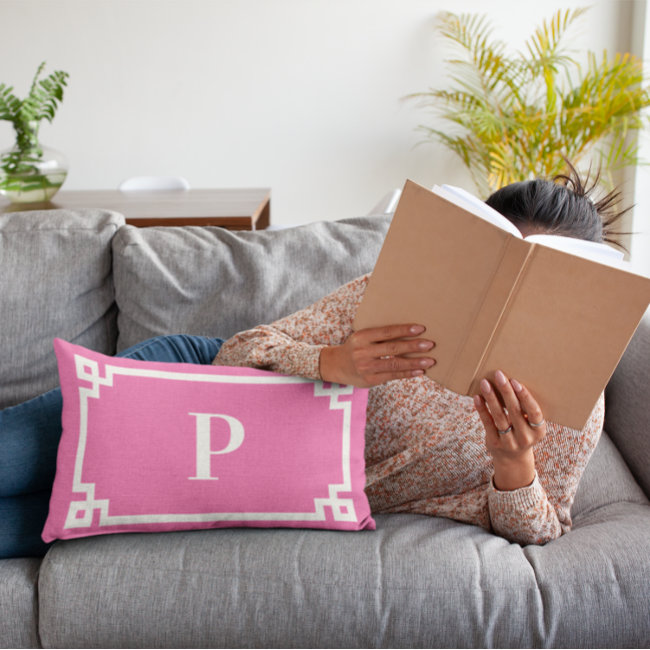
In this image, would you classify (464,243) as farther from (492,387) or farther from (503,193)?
(503,193)

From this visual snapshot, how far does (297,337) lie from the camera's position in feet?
4.17

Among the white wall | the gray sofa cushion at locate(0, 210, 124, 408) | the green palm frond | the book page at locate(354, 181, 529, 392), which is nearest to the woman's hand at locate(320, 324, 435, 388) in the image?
the book page at locate(354, 181, 529, 392)

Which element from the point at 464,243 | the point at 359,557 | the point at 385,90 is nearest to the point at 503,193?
the point at 464,243

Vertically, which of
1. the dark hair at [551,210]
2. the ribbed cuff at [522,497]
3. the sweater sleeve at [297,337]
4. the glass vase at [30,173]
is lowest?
the glass vase at [30,173]

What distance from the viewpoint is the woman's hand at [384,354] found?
100cm

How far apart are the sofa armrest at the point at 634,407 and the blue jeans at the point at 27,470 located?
102cm

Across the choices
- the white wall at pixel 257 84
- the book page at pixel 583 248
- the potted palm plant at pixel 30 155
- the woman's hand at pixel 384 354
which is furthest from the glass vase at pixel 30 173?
the book page at pixel 583 248

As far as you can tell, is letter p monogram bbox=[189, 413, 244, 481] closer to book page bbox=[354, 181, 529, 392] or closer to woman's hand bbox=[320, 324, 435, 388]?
woman's hand bbox=[320, 324, 435, 388]

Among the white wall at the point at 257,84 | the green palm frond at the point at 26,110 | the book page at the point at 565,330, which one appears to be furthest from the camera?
the white wall at the point at 257,84

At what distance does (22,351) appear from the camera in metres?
1.48

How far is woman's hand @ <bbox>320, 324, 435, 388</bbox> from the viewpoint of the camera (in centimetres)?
100

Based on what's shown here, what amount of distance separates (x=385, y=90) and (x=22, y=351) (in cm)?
270

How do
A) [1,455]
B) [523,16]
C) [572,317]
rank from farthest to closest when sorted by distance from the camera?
[523,16] < [1,455] < [572,317]

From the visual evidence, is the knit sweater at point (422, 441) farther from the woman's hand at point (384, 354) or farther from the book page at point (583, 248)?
the book page at point (583, 248)
